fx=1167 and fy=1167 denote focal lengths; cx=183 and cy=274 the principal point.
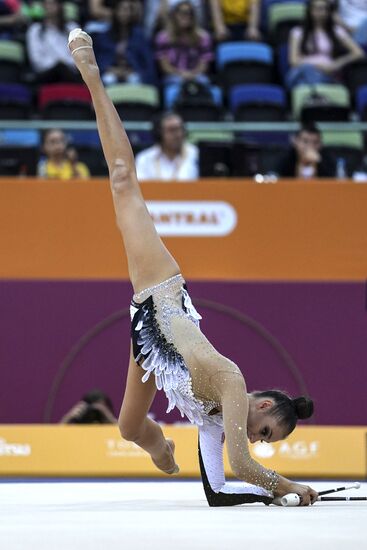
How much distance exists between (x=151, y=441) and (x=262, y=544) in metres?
1.61

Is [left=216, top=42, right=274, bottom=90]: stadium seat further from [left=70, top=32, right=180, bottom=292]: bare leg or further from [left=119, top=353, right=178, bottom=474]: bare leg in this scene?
[left=119, top=353, right=178, bottom=474]: bare leg

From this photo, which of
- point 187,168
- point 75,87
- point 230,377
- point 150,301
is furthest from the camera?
point 75,87

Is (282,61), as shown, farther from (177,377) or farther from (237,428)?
(237,428)

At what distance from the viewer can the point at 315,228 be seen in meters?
6.97

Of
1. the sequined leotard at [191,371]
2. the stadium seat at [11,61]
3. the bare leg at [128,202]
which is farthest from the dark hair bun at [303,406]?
the stadium seat at [11,61]

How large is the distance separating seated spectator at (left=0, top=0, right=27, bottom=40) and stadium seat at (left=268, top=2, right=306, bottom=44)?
83.5 inches

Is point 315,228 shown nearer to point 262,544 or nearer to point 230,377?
point 230,377

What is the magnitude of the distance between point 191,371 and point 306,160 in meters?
3.62

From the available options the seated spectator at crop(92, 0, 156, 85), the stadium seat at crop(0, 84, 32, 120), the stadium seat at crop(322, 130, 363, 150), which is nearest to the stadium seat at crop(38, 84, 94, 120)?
the stadium seat at crop(0, 84, 32, 120)

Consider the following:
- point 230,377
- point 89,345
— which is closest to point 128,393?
point 230,377

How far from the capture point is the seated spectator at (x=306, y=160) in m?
7.59

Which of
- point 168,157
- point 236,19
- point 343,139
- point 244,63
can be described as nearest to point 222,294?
point 168,157

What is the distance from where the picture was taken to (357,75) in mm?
9562

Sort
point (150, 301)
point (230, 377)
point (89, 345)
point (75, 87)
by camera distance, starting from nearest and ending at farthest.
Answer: point (230, 377) → point (150, 301) → point (89, 345) → point (75, 87)
